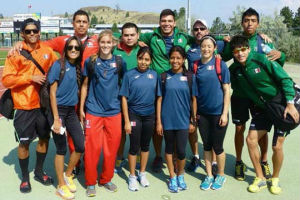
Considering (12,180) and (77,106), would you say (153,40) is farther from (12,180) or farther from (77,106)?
(12,180)

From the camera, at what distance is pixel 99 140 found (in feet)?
12.5

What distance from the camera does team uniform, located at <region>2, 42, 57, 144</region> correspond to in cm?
363

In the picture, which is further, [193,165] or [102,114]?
[193,165]

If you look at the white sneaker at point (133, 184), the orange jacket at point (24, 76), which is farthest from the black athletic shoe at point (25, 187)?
the white sneaker at point (133, 184)

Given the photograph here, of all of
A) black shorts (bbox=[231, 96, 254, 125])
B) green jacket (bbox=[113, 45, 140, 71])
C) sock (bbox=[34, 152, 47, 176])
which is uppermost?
green jacket (bbox=[113, 45, 140, 71])

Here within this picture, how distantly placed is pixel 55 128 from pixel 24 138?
0.49 m

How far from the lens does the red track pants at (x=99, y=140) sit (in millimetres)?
3750

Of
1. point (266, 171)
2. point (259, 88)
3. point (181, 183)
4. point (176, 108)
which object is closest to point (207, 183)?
point (181, 183)

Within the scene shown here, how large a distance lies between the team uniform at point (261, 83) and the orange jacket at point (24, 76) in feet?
8.55

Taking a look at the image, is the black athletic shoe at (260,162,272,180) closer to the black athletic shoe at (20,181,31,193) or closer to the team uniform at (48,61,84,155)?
the team uniform at (48,61,84,155)

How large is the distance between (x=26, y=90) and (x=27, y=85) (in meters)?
0.07

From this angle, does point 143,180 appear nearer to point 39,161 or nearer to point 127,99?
point 127,99

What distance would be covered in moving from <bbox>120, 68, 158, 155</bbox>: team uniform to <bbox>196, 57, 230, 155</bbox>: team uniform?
610 millimetres

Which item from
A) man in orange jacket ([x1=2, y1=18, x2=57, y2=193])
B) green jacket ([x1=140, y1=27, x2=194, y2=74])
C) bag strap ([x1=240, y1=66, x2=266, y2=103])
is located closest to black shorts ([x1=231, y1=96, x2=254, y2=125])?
bag strap ([x1=240, y1=66, x2=266, y2=103])
